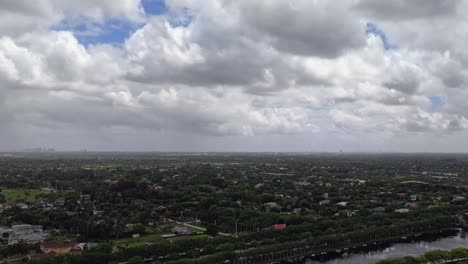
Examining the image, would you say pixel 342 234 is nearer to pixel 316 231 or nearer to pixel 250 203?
pixel 316 231

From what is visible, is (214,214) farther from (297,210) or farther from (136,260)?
(136,260)

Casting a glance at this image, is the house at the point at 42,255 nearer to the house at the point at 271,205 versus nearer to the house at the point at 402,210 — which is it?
the house at the point at 271,205

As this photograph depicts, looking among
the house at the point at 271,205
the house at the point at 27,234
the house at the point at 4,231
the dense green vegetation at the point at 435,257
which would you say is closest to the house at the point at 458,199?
the house at the point at 271,205

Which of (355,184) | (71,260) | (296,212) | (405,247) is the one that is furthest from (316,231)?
(355,184)

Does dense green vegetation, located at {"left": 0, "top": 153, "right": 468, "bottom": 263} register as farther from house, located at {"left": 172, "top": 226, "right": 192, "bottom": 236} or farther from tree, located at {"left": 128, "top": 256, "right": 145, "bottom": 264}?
tree, located at {"left": 128, "top": 256, "right": 145, "bottom": 264}

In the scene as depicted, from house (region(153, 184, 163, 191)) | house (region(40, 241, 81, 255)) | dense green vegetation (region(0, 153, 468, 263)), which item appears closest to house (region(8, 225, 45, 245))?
dense green vegetation (region(0, 153, 468, 263))

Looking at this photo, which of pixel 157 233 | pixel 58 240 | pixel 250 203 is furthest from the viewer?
pixel 250 203
